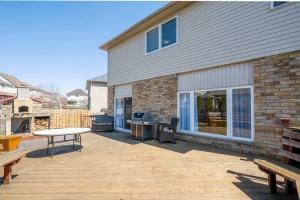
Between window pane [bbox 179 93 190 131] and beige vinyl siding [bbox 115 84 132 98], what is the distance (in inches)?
158

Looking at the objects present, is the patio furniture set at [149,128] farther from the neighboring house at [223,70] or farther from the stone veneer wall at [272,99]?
the stone veneer wall at [272,99]

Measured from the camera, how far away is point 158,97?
360 inches

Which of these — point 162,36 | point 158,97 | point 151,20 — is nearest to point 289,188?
point 158,97

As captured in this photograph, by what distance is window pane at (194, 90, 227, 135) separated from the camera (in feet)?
21.8

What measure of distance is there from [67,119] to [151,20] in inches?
380

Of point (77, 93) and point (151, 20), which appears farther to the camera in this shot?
point (77, 93)

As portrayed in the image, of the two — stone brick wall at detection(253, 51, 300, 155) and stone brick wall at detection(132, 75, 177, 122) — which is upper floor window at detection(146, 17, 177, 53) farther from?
stone brick wall at detection(253, 51, 300, 155)

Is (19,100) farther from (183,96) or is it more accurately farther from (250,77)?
(250,77)

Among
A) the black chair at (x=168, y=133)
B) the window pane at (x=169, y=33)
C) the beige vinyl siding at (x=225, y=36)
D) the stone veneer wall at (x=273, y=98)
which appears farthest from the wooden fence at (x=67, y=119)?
the stone veneer wall at (x=273, y=98)

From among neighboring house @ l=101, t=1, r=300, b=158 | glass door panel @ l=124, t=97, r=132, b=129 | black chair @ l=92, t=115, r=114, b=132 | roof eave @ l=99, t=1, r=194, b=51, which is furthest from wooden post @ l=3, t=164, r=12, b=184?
black chair @ l=92, t=115, r=114, b=132

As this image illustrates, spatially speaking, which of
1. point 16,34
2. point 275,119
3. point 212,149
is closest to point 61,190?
point 212,149

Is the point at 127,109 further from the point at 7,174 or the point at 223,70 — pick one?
the point at 7,174

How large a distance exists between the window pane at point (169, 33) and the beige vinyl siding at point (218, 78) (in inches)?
66.8

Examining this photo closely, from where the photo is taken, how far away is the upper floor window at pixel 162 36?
28.0 ft
